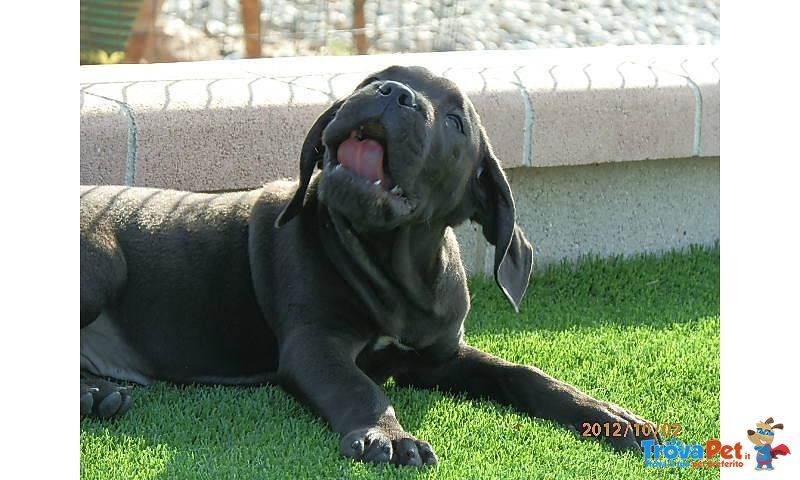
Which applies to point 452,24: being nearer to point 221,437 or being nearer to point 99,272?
point 99,272

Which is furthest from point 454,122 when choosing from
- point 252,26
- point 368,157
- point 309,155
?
point 252,26

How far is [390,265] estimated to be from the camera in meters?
4.56

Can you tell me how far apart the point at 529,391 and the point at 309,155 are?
1194 mm

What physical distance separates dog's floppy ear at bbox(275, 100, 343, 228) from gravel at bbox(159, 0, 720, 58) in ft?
14.0

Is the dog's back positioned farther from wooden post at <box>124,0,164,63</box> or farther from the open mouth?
wooden post at <box>124,0,164,63</box>

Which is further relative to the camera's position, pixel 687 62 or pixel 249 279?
pixel 687 62

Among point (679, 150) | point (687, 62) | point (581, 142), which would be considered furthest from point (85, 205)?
point (687, 62)

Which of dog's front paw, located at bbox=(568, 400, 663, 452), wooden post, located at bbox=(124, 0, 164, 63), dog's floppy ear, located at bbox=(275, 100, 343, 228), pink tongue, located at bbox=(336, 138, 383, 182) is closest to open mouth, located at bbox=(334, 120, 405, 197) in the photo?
pink tongue, located at bbox=(336, 138, 383, 182)

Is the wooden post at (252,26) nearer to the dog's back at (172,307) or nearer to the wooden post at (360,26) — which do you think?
the wooden post at (360,26)

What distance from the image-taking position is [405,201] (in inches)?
167
